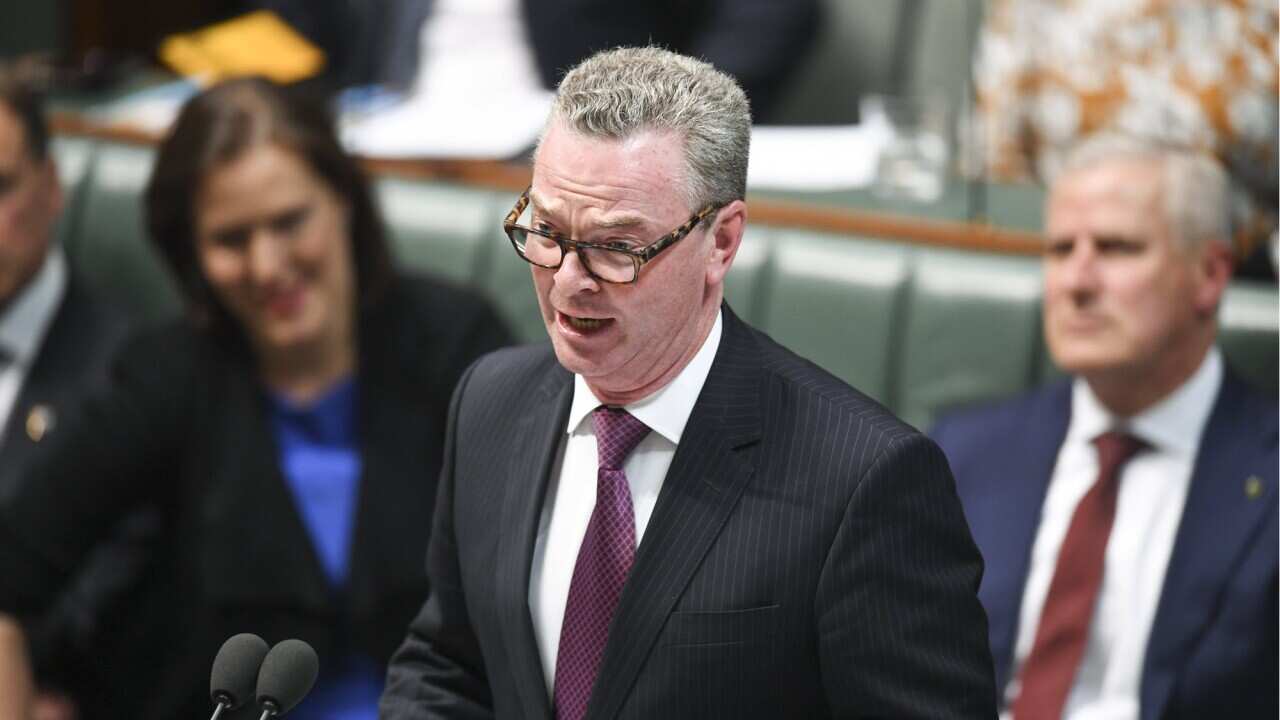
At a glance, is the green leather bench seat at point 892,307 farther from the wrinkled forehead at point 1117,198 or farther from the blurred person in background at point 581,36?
the blurred person in background at point 581,36

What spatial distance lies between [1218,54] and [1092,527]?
0.75m

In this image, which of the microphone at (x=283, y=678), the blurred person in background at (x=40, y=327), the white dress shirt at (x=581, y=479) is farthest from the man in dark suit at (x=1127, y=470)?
the blurred person in background at (x=40, y=327)

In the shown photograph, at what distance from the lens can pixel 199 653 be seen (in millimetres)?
2154

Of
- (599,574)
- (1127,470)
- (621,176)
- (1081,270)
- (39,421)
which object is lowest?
(39,421)

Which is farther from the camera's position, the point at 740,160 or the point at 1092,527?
the point at 1092,527

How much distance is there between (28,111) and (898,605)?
1.91m

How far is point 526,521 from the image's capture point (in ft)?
4.38

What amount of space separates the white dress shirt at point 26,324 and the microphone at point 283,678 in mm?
1500

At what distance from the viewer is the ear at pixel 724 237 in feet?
4.09

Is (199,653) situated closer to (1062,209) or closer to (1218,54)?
(1062,209)

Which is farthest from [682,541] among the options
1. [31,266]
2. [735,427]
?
[31,266]

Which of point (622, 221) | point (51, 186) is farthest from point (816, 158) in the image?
point (622, 221)

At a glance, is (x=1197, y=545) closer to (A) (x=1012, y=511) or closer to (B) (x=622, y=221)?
(A) (x=1012, y=511)

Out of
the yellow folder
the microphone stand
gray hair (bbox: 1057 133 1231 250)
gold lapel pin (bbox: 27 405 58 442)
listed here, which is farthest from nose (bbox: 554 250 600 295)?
the yellow folder
